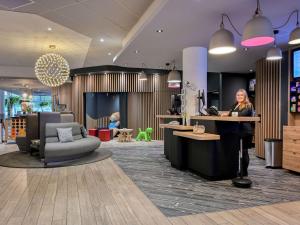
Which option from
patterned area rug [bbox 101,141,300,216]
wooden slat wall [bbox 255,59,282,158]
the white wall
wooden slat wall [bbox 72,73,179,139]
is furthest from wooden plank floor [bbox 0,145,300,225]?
wooden slat wall [bbox 72,73,179,139]

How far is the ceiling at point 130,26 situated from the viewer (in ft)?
13.1

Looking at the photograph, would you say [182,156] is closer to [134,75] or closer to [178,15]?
[178,15]

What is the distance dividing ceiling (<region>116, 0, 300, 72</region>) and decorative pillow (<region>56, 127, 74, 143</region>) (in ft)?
9.04

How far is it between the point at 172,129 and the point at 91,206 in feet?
9.80

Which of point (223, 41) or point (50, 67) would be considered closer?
point (223, 41)

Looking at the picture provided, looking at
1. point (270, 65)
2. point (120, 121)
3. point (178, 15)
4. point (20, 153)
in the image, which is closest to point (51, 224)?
point (178, 15)

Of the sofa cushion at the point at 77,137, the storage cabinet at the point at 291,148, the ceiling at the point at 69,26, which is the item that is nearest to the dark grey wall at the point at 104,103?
the ceiling at the point at 69,26

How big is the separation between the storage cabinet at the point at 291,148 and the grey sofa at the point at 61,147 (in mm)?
4832

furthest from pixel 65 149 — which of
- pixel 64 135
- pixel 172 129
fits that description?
pixel 172 129

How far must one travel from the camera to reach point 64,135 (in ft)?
21.3

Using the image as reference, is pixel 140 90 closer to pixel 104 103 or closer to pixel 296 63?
pixel 104 103

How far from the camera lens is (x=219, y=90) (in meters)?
10.4

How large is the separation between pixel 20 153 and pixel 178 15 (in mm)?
6236

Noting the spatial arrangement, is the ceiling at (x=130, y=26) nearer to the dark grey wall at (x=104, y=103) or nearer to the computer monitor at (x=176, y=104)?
the computer monitor at (x=176, y=104)
